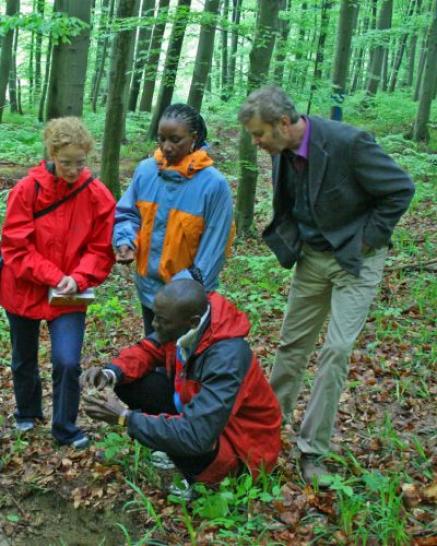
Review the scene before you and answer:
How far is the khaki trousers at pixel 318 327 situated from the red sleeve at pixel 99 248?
4.02 feet

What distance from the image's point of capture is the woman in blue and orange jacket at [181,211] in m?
3.46

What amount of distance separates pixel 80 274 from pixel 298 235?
1376 mm

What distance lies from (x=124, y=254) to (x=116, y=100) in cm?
440

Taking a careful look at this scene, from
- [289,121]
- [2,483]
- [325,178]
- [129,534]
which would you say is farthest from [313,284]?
[2,483]

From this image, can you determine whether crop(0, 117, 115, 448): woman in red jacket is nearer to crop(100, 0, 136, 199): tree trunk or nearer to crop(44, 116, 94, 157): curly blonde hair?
crop(44, 116, 94, 157): curly blonde hair

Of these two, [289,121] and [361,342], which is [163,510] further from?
[361,342]

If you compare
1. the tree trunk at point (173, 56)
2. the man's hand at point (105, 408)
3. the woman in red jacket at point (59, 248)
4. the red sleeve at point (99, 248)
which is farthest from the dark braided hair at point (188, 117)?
the tree trunk at point (173, 56)

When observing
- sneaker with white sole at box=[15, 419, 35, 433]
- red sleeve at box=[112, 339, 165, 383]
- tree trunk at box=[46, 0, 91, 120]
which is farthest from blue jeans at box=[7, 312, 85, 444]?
tree trunk at box=[46, 0, 91, 120]

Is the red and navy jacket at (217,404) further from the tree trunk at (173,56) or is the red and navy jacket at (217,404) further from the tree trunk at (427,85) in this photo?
the tree trunk at (427,85)

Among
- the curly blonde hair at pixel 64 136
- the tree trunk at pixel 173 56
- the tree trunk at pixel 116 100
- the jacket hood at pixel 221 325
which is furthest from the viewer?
the tree trunk at pixel 173 56

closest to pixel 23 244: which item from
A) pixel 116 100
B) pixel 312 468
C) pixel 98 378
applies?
pixel 98 378

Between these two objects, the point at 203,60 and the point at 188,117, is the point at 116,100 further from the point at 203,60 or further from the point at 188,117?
the point at 203,60

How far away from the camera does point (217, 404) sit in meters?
2.88

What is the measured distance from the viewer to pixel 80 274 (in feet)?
11.7
